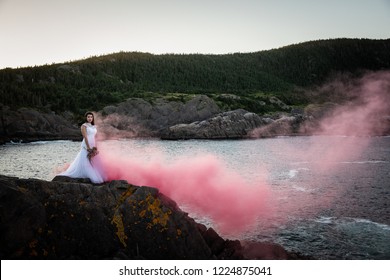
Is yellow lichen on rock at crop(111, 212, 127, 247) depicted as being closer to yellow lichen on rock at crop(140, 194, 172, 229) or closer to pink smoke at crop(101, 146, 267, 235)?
yellow lichen on rock at crop(140, 194, 172, 229)

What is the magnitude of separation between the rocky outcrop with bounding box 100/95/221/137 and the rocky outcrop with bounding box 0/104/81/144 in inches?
541

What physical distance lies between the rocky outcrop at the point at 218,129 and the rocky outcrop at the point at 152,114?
1016 cm

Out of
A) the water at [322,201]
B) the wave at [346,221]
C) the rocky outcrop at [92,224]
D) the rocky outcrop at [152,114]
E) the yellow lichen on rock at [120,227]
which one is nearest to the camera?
the rocky outcrop at [92,224]

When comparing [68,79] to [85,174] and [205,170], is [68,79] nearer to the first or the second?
[205,170]

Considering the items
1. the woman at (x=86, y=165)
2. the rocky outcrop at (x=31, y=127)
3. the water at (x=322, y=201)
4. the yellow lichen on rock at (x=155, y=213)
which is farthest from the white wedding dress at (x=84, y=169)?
the rocky outcrop at (x=31, y=127)

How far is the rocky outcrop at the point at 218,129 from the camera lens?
10800 centimetres

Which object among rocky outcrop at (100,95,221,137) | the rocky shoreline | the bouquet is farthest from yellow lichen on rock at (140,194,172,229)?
rocky outcrop at (100,95,221,137)

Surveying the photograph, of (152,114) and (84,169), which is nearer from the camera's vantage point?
(84,169)

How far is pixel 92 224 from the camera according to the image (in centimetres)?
1186

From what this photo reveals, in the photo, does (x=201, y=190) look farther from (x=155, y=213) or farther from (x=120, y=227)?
(x=120, y=227)

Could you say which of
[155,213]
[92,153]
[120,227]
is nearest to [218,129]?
[92,153]

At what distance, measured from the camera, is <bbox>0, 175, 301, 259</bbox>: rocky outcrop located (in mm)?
10562

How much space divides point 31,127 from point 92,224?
104699 millimetres

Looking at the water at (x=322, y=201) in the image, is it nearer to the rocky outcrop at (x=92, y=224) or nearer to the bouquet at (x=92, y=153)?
the rocky outcrop at (x=92, y=224)
